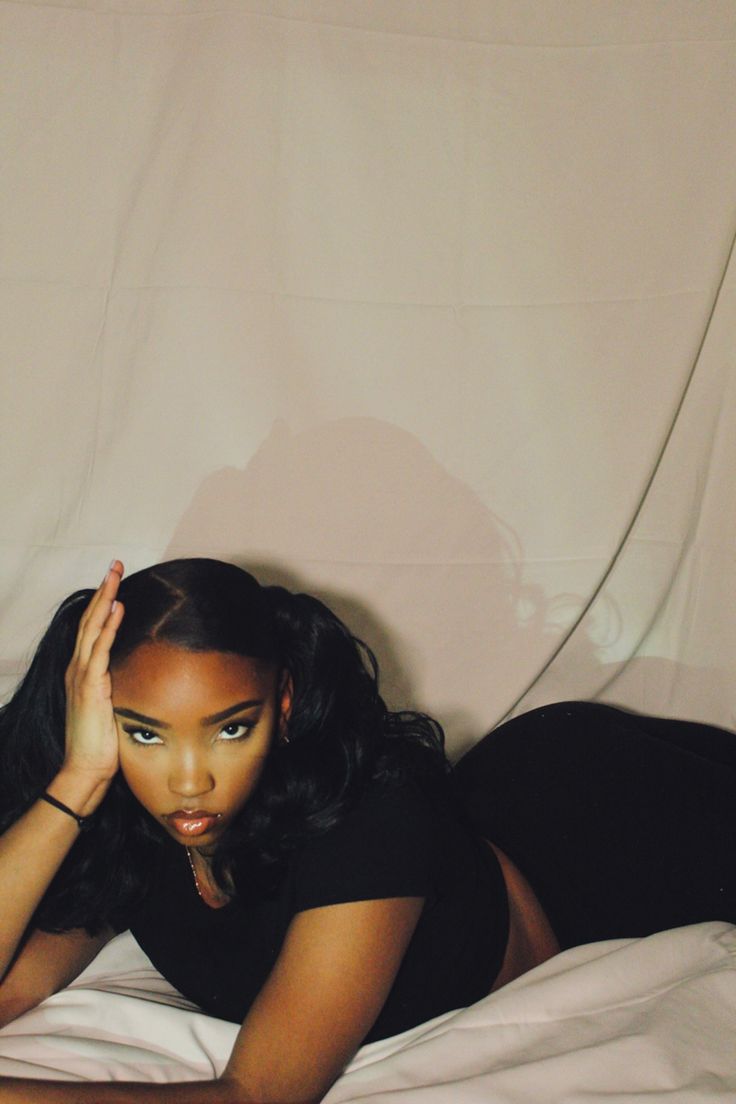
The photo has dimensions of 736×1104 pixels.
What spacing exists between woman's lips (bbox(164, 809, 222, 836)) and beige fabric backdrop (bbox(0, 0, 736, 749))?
1.08 metres

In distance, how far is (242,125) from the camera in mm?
2080

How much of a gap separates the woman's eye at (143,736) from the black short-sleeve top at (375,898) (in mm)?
197

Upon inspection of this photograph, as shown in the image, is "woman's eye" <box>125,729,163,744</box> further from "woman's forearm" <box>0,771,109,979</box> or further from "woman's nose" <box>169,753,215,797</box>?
"woman's forearm" <box>0,771,109,979</box>

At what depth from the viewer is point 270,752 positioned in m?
1.18

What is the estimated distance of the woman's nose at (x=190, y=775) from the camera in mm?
1104

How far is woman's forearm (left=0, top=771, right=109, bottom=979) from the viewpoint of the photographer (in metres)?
1.25

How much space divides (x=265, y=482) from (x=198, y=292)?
1.18 feet

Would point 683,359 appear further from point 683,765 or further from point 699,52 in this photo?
point 683,765

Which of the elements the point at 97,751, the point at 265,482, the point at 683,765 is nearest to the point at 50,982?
the point at 97,751

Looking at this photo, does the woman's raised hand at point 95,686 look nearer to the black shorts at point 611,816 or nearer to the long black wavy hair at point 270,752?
the long black wavy hair at point 270,752

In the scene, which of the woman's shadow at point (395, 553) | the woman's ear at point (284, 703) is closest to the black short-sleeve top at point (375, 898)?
the woman's ear at point (284, 703)

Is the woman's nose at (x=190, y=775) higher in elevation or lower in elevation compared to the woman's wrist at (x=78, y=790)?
higher

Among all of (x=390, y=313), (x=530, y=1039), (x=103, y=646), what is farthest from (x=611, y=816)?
(x=390, y=313)

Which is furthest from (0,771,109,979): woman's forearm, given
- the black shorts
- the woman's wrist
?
the black shorts
